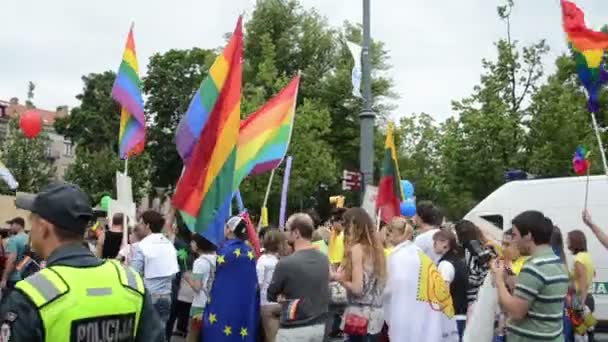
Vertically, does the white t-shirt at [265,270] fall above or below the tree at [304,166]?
below

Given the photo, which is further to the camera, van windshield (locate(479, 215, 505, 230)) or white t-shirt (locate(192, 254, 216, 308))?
van windshield (locate(479, 215, 505, 230))

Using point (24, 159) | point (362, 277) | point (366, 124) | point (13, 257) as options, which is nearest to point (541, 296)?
point (362, 277)

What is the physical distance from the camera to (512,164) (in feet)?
82.8

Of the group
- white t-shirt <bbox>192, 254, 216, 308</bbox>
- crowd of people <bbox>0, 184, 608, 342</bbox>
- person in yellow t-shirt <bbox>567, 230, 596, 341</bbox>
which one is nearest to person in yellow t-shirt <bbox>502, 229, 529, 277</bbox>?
crowd of people <bbox>0, 184, 608, 342</bbox>

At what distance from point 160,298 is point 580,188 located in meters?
→ 8.02

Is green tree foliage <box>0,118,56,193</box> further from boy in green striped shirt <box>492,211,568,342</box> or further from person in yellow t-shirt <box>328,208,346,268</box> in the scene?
boy in green striped shirt <box>492,211,568,342</box>

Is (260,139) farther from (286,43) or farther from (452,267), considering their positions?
(286,43)

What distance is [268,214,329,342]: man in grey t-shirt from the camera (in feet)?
22.0

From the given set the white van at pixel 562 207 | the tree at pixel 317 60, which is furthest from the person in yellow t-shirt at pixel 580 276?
the tree at pixel 317 60

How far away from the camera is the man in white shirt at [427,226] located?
8.45 m

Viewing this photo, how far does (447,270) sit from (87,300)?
5.49 metres

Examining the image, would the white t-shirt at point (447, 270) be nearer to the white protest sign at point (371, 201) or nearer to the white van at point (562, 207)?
the white protest sign at point (371, 201)

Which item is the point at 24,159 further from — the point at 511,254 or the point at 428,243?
the point at 511,254

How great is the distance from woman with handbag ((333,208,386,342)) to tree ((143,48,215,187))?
43.9m
